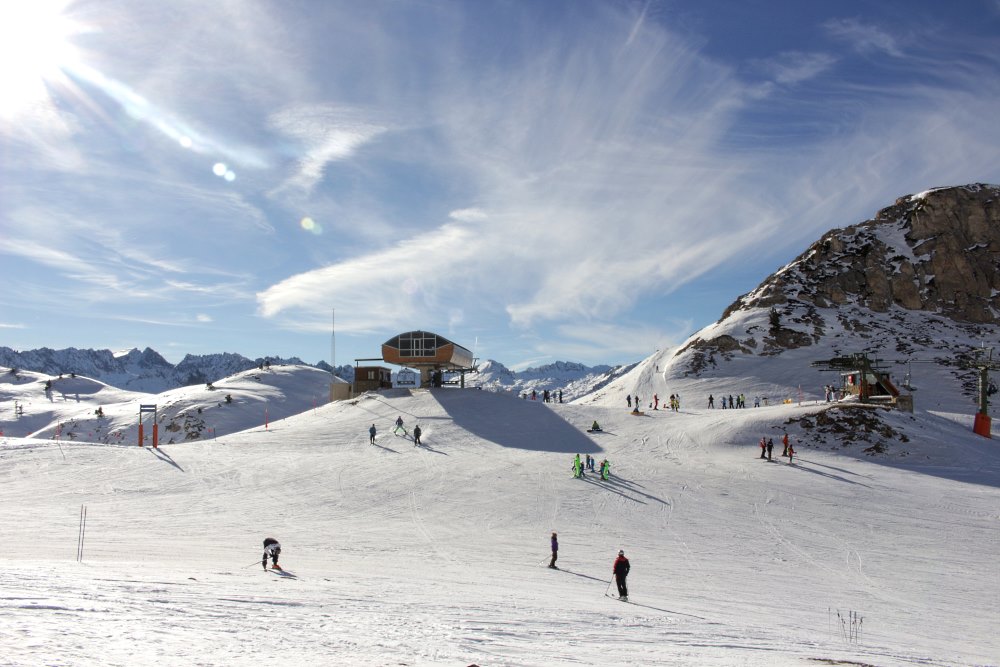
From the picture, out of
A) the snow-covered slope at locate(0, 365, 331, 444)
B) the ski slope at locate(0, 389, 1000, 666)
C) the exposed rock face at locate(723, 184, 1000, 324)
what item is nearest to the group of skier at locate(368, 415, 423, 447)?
the ski slope at locate(0, 389, 1000, 666)

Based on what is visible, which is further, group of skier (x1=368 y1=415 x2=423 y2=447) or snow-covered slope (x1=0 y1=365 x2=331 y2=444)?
snow-covered slope (x1=0 y1=365 x2=331 y2=444)

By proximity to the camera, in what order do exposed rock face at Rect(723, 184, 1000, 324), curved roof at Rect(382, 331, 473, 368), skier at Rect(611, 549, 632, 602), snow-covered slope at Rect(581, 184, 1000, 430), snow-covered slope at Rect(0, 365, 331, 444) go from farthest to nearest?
1. exposed rock face at Rect(723, 184, 1000, 324)
2. snow-covered slope at Rect(0, 365, 331, 444)
3. snow-covered slope at Rect(581, 184, 1000, 430)
4. curved roof at Rect(382, 331, 473, 368)
5. skier at Rect(611, 549, 632, 602)

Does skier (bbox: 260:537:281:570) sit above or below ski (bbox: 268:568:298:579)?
above

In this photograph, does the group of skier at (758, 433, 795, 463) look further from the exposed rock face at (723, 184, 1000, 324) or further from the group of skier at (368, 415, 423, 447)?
the exposed rock face at (723, 184, 1000, 324)

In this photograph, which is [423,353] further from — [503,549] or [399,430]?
[503,549]

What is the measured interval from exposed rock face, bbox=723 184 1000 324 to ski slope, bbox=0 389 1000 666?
57.2 meters

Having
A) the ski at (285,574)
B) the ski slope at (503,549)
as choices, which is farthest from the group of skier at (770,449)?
the ski at (285,574)

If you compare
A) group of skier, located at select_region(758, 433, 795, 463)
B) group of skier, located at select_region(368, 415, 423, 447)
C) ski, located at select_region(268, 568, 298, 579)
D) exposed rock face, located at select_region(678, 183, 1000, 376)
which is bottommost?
ski, located at select_region(268, 568, 298, 579)

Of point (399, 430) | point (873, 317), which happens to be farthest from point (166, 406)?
point (873, 317)

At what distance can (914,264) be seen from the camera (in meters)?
97.8

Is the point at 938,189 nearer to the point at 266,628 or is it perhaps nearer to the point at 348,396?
the point at 348,396

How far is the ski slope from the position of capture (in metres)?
9.82

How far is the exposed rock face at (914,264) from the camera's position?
92.8 metres

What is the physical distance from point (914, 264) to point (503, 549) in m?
105
